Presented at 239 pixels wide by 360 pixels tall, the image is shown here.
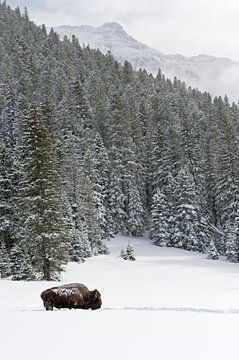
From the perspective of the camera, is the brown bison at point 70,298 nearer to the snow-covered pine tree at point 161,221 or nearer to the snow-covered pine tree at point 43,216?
the snow-covered pine tree at point 43,216

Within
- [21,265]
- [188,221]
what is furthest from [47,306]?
[188,221]

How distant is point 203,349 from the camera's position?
11.5 metres

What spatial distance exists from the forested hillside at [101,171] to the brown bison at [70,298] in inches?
540

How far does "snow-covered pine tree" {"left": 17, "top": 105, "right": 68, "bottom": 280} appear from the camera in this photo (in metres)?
33.4

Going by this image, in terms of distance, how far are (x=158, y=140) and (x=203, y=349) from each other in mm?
67153

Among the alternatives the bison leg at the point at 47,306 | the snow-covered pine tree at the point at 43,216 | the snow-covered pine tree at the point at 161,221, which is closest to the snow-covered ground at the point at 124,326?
the bison leg at the point at 47,306

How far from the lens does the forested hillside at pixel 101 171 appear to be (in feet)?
114

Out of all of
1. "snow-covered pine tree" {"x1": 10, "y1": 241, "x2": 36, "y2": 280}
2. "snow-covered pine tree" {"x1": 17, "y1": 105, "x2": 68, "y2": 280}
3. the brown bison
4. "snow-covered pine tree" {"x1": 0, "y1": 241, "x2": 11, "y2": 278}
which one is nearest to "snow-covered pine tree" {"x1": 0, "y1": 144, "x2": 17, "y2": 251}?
"snow-covered pine tree" {"x1": 10, "y1": 241, "x2": 36, "y2": 280}

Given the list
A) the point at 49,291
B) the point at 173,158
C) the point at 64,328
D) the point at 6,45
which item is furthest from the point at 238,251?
the point at 6,45

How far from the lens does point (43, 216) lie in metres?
33.7

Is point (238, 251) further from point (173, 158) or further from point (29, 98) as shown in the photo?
point (29, 98)

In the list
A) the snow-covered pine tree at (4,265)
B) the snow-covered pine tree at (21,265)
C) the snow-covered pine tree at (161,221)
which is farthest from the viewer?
the snow-covered pine tree at (161,221)

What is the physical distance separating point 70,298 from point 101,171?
5602 centimetres

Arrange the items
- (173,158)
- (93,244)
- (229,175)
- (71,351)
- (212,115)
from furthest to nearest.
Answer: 1. (212,115)
2. (173,158)
3. (229,175)
4. (93,244)
5. (71,351)
